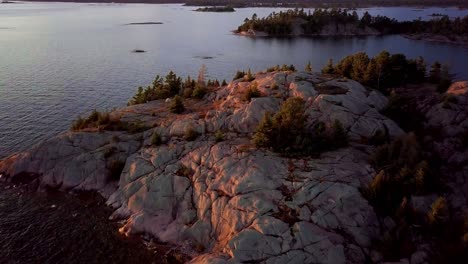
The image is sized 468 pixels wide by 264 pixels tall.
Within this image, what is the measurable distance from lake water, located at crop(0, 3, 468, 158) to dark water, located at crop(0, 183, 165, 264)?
14.0m

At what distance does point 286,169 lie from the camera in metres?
37.0

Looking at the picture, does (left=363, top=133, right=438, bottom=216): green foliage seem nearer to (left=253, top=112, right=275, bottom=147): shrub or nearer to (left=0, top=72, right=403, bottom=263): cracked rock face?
(left=0, top=72, right=403, bottom=263): cracked rock face

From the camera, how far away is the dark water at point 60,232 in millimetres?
33125

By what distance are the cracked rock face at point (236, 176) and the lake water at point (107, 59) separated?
14.0 meters

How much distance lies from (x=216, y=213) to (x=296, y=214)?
7331mm

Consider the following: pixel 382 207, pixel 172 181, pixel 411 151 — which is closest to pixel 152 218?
pixel 172 181

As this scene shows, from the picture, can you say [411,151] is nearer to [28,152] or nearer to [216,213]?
[216,213]

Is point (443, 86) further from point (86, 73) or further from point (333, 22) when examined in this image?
point (333, 22)

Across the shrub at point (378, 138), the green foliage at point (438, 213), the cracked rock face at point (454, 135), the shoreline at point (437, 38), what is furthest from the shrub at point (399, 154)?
the shoreline at point (437, 38)

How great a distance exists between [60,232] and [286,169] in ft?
71.0

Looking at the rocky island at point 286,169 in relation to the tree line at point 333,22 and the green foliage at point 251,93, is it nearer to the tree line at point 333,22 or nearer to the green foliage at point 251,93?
the green foliage at point 251,93

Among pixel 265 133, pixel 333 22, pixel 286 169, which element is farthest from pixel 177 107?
pixel 333 22

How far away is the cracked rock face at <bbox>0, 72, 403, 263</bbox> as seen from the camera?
30.9 m

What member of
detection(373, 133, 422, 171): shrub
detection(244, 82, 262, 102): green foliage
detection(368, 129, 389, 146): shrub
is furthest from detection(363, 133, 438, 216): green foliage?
detection(244, 82, 262, 102): green foliage
